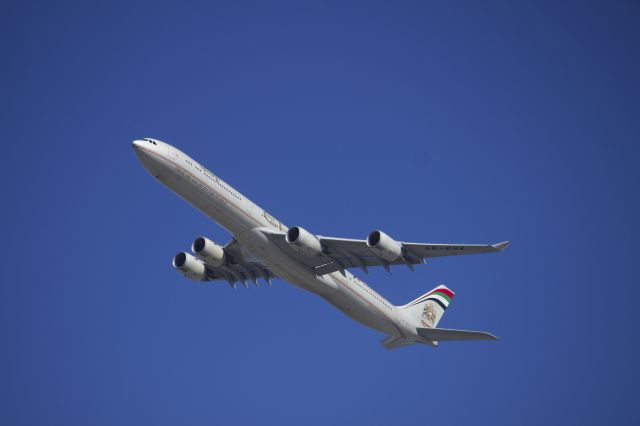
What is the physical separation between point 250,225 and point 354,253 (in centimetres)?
572

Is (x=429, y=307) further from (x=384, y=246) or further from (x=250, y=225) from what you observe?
(x=250, y=225)

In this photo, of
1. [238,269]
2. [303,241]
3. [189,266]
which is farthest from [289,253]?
[189,266]

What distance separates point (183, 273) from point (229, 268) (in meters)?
2.82

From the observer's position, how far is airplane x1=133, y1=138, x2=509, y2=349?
3775 centimetres

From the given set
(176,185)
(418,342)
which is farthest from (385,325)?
(176,185)

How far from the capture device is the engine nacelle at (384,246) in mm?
38281

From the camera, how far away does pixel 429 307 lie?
174ft

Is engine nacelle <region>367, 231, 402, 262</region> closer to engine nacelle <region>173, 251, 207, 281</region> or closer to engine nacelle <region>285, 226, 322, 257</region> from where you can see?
engine nacelle <region>285, 226, 322, 257</region>

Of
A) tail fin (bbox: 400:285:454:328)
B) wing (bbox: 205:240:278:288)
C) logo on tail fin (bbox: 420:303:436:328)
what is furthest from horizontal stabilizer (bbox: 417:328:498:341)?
wing (bbox: 205:240:278:288)

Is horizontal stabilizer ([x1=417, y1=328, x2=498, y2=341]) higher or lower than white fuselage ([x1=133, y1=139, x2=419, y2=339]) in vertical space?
higher

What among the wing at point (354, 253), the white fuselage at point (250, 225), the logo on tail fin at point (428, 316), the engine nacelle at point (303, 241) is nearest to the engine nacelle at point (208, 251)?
the white fuselage at point (250, 225)

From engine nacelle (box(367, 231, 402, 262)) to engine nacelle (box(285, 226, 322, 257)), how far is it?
2.96 metres

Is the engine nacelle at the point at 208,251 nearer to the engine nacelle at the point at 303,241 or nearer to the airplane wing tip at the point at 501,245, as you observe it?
the engine nacelle at the point at 303,241

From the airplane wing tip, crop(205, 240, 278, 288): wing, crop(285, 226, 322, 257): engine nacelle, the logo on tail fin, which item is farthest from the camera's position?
the logo on tail fin
